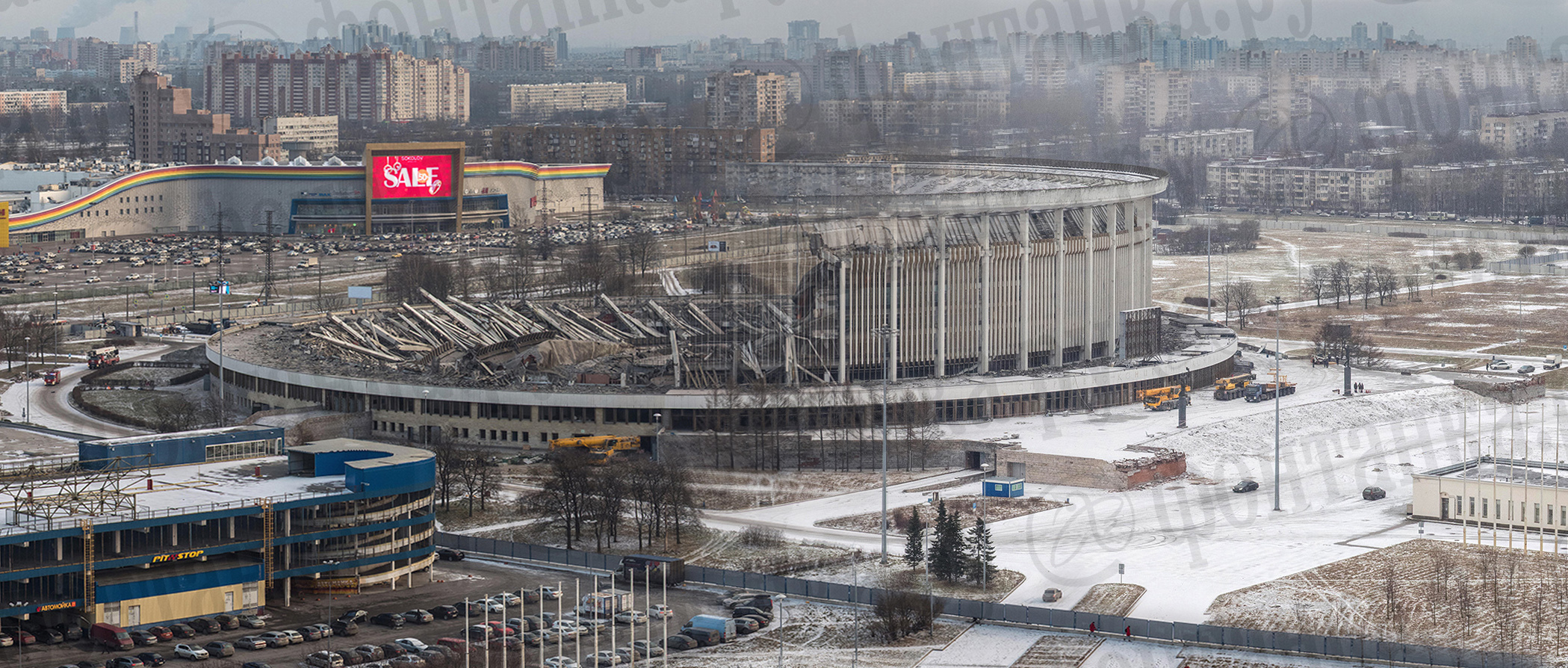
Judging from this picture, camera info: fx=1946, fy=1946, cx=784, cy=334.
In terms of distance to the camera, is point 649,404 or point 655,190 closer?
point 649,404

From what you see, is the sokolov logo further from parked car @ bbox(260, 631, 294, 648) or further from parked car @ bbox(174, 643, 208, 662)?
parked car @ bbox(174, 643, 208, 662)

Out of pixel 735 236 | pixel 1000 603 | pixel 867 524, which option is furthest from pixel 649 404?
pixel 735 236

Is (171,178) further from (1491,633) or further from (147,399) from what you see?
(1491,633)

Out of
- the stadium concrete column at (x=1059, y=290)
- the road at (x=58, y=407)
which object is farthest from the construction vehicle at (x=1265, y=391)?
the road at (x=58, y=407)

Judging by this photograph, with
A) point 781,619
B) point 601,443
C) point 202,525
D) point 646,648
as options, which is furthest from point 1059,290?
point 202,525

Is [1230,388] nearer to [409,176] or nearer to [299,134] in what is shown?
[409,176]
